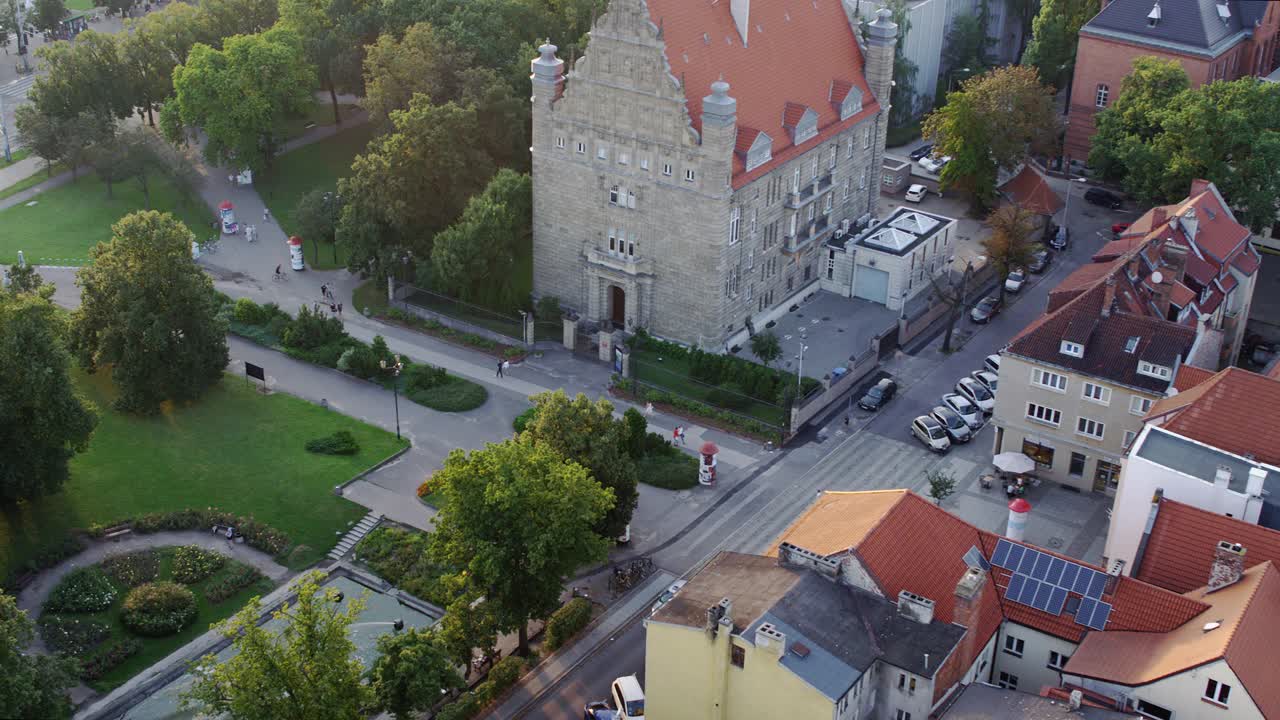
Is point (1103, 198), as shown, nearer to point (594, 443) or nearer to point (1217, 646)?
point (594, 443)

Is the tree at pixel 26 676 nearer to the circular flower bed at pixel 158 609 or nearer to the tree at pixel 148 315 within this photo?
the circular flower bed at pixel 158 609

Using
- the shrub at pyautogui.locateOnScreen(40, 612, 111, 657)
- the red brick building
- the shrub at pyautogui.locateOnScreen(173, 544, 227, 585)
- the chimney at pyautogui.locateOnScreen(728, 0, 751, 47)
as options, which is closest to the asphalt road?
the shrub at pyautogui.locateOnScreen(173, 544, 227, 585)

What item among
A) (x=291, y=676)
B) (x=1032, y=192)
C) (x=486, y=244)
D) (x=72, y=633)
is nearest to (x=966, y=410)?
(x=1032, y=192)

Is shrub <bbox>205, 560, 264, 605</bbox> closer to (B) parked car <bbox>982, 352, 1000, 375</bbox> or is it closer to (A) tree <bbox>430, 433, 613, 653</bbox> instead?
(A) tree <bbox>430, 433, 613, 653</bbox>

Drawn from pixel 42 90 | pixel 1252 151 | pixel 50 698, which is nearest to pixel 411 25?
pixel 42 90

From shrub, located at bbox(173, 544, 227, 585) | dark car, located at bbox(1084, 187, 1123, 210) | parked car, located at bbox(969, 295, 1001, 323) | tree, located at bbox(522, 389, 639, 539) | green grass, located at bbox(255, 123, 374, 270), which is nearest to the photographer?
tree, located at bbox(522, 389, 639, 539)

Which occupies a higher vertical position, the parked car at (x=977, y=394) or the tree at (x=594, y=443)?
the tree at (x=594, y=443)

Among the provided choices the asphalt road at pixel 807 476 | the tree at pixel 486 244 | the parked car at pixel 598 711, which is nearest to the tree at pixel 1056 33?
the asphalt road at pixel 807 476

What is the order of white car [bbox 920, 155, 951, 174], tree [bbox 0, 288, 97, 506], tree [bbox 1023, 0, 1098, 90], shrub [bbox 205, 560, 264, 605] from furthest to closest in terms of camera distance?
tree [bbox 1023, 0, 1098, 90]
white car [bbox 920, 155, 951, 174]
tree [bbox 0, 288, 97, 506]
shrub [bbox 205, 560, 264, 605]
